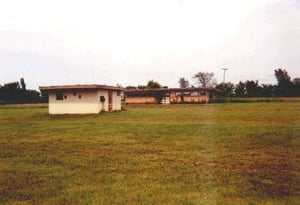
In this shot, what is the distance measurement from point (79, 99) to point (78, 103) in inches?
15.9

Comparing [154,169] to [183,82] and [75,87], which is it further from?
[183,82]

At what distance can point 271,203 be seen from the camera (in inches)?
247

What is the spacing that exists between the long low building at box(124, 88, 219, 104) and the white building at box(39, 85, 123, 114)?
23.0 meters

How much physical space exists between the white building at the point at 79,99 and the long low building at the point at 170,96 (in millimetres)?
23016

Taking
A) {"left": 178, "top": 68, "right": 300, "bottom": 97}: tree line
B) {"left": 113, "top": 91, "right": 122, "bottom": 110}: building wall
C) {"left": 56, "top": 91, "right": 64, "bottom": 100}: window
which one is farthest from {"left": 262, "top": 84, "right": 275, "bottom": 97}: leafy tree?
{"left": 56, "top": 91, "right": 64, "bottom": 100}: window

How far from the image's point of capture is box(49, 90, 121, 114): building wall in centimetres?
3438

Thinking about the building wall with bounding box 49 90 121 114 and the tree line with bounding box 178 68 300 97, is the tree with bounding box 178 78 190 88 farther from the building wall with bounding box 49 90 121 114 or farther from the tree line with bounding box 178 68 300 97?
the building wall with bounding box 49 90 121 114

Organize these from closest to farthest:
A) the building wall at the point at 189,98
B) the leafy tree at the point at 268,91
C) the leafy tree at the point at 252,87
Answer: the building wall at the point at 189,98 → the leafy tree at the point at 268,91 → the leafy tree at the point at 252,87

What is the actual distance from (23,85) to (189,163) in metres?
83.2

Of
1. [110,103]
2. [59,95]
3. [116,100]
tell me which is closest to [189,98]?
[116,100]

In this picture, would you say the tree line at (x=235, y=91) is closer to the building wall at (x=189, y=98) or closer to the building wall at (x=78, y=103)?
the building wall at (x=189, y=98)

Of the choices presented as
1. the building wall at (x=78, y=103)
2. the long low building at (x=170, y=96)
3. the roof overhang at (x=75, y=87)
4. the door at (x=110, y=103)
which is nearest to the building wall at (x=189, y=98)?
the long low building at (x=170, y=96)

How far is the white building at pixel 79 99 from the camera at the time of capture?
34.3 meters

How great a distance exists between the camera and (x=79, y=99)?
34906 millimetres
